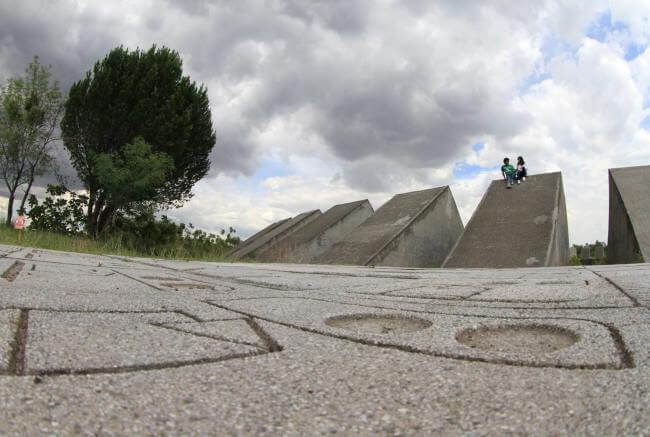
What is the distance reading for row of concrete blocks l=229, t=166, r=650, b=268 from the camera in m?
8.99

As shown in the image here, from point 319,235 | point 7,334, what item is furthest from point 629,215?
point 7,334

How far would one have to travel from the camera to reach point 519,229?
967cm

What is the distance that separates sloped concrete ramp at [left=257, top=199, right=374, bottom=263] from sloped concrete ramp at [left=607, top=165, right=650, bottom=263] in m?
6.32

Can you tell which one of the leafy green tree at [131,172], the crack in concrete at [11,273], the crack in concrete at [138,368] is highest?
the leafy green tree at [131,172]

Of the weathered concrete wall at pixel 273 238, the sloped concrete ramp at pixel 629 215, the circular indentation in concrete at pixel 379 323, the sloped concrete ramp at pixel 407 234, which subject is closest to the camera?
the circular indentation in concrete at pixel 379 323

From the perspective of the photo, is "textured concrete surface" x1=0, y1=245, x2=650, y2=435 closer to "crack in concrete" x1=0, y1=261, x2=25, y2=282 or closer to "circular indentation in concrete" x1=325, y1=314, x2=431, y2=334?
"circular indentation in concrete" x1=325, y1=314, x2=431, y2=334

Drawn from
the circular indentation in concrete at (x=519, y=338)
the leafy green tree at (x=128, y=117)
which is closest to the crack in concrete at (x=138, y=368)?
the circular indentation in concrete at (x=519, y=338)

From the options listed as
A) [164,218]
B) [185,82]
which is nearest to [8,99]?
[185,82]

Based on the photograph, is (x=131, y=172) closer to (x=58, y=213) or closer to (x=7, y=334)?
(x=58, y=213)

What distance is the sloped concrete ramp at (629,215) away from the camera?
8.47 m

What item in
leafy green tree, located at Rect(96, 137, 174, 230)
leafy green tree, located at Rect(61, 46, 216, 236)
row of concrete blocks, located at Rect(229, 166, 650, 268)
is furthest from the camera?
leafy green tree, located at Rect(61, 46, 216, 236)

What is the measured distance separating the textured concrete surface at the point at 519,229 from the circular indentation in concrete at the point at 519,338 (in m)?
7.41

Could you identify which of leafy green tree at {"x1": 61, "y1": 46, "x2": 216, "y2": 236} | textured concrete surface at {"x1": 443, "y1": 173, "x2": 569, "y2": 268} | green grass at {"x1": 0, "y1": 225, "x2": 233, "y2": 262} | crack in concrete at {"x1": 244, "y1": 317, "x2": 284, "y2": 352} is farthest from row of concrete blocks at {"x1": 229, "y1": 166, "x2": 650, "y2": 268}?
crack in concrete at {"x1": 244, "y1": 317, "x2": 284, "y2": 352}

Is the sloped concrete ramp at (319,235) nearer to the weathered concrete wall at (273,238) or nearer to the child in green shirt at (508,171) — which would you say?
the weathered concrete wall at (273,238)
